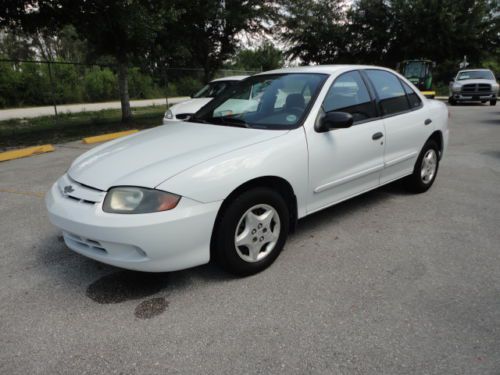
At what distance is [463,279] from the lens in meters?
2.95

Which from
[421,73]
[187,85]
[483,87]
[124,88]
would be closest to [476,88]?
[483,87]

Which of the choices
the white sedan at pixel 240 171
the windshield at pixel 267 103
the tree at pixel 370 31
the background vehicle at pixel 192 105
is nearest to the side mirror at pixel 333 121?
the white sedan at pixel 240 171

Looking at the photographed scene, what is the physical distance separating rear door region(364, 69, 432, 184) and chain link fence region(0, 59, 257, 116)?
1559 centimetres

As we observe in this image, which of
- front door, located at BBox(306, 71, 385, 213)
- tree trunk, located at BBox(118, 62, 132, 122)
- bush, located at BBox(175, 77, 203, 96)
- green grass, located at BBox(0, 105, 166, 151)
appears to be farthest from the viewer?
bush, located at BBox(175, 77, 203, 96)

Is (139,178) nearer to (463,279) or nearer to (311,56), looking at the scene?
(463,279)

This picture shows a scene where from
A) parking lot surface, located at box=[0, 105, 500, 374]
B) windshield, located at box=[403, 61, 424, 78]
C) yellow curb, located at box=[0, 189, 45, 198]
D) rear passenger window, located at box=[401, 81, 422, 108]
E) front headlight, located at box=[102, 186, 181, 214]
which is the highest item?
windshield, located at box=[403, 61, 424, 78]

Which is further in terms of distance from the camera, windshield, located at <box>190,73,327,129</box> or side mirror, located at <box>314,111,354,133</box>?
windshield, located at <box>190,73,327,129</box>

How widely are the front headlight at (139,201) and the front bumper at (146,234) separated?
0.12 ft

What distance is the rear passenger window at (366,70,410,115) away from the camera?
4121 mm

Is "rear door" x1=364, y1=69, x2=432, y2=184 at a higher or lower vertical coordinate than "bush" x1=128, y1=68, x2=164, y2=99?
lower

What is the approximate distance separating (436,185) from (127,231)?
4348 mm

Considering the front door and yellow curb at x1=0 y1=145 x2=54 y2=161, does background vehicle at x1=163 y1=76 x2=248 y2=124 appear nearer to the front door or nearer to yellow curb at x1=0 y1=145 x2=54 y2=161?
yellow curb at x1=0 y1=145 x2=54 y2=161

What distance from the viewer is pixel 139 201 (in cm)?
257

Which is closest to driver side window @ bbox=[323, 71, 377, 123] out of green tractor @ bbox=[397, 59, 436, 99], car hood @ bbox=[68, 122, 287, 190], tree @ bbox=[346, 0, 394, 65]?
car hood @ bbox=[68, 122, 287, 190]
